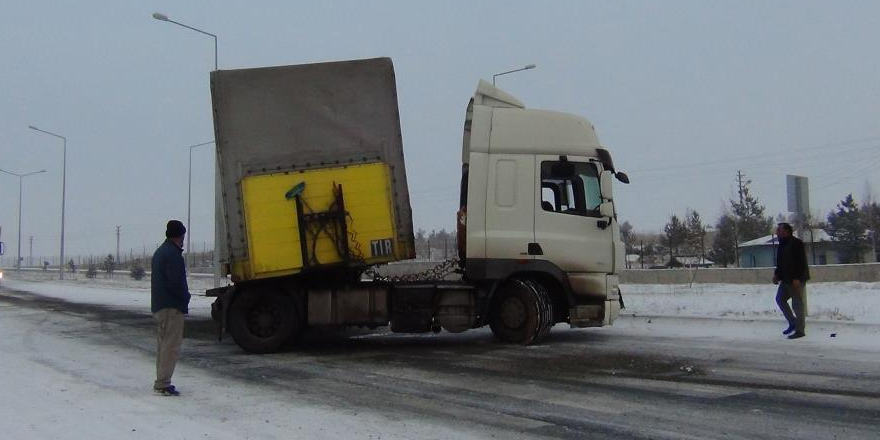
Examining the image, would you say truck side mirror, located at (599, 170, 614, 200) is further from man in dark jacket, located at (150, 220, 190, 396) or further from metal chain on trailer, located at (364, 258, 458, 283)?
man in dark jacket, located at (150, 220, 190, 396)

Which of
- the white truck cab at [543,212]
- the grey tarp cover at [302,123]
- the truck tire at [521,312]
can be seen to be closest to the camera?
the grey tarp cover at [302,123]

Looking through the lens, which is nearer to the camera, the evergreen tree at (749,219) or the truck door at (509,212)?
the truck door at (509,212)

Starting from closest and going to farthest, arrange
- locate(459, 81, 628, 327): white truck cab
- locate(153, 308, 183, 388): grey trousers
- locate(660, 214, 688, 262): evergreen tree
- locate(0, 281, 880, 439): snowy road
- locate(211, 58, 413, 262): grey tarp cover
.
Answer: locate(0, 281, 880, 439): snowy road < locate(153, 308, 183, 388): grey trousers < locate(211, 58, 413, 262): grey tarp cover < locate(459, 81, 628, 327): white truck cab < locate(660, 214, 688, 262): evergreen tree

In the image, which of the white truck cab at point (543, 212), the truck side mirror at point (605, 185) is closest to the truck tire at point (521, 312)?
the white truck cab at point (543, 212)

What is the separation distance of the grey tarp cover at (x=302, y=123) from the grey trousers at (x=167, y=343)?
285cm

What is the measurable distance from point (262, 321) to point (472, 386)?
4.15 meters

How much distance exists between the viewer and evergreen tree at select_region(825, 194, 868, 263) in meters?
60.1

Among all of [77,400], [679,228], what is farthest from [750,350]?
[679,228]

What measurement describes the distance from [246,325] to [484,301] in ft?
11.5

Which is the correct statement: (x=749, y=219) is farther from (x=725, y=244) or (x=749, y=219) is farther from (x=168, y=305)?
(x=168, y=305)

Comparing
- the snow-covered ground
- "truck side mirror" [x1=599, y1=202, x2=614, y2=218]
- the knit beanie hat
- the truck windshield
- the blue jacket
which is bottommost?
the snow-covered ground

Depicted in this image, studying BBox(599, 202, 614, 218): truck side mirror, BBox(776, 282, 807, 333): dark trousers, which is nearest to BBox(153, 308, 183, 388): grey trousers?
BBox(599, 202, 614, 218): truck side mirror

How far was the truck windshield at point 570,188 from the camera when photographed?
10984 millimetres

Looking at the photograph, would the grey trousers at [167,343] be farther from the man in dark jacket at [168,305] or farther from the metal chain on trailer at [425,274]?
the metal chain on trailer at [425,274]
